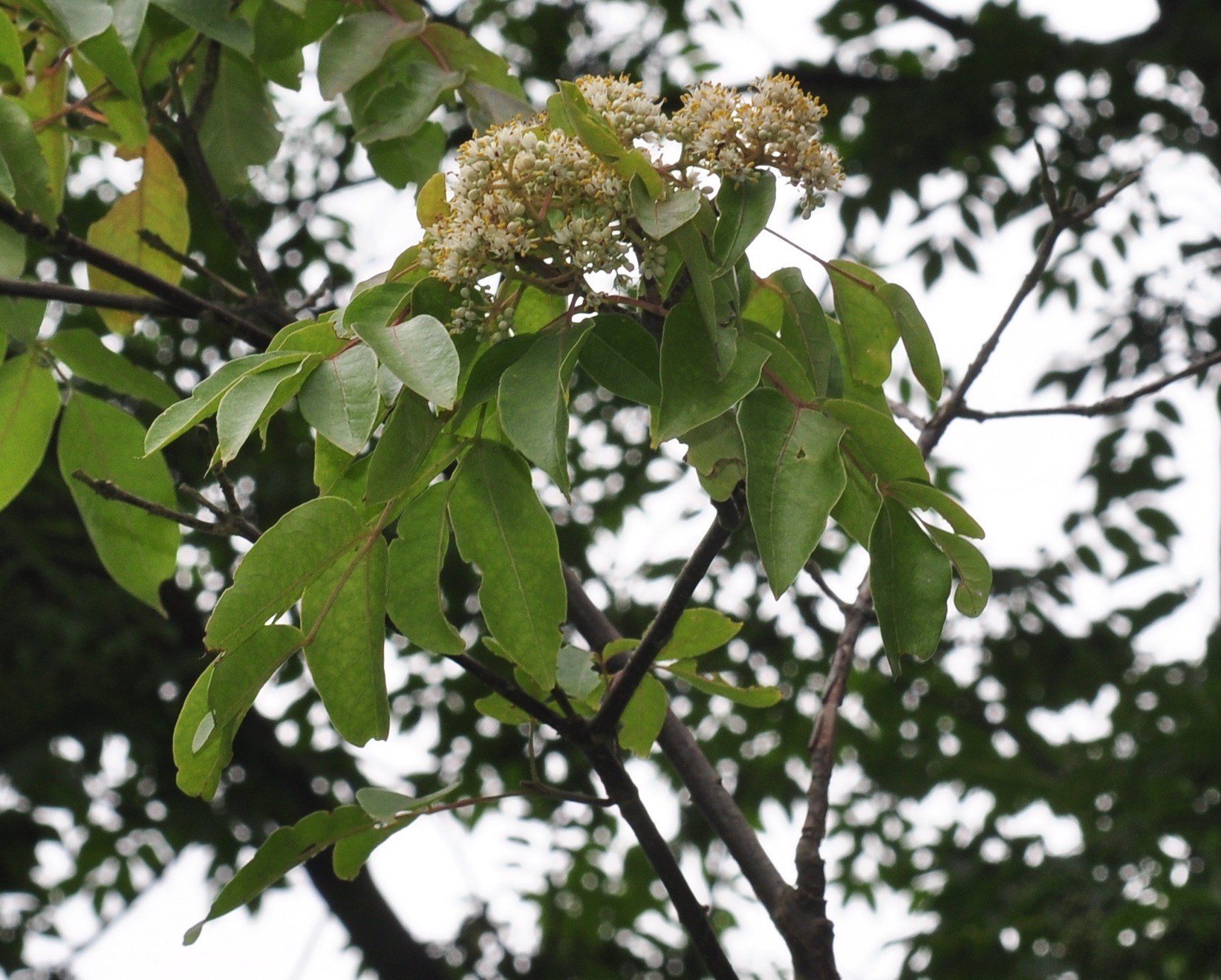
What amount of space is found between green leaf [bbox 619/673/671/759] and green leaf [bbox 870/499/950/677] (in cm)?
46

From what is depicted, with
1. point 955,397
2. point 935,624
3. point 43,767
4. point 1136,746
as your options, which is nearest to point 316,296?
point 955,397

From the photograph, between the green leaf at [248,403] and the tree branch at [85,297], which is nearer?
the green leaf at [248,403]

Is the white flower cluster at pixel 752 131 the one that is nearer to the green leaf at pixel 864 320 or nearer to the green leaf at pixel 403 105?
the green leaf at pixel 864 320

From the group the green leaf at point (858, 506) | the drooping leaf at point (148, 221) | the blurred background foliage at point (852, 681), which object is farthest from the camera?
the blurred background foliage at point (852, 681)

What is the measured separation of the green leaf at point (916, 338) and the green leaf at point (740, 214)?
0.23 m

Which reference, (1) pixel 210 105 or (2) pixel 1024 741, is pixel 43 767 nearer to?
(1) pixel 210 105

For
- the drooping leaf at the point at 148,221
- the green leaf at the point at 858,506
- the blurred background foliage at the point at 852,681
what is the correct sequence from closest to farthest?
the green leaf at the point at 858,506 → the drooping leaf at the point at 148,221 → the blurred background foliage at the point at 852,681

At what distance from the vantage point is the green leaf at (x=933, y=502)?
0.96m

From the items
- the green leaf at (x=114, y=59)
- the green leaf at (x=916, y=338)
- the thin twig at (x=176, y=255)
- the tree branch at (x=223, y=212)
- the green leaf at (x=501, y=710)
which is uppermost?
the tree branch at (x=223, y=212)

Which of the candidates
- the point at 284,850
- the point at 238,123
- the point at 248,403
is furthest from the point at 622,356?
the point at 238,123

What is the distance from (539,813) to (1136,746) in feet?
6.40

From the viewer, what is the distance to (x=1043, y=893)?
2973 mm

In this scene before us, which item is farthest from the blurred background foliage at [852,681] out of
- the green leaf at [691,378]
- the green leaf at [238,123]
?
the green leaf at [691,378]

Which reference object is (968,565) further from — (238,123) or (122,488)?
(238,123)
